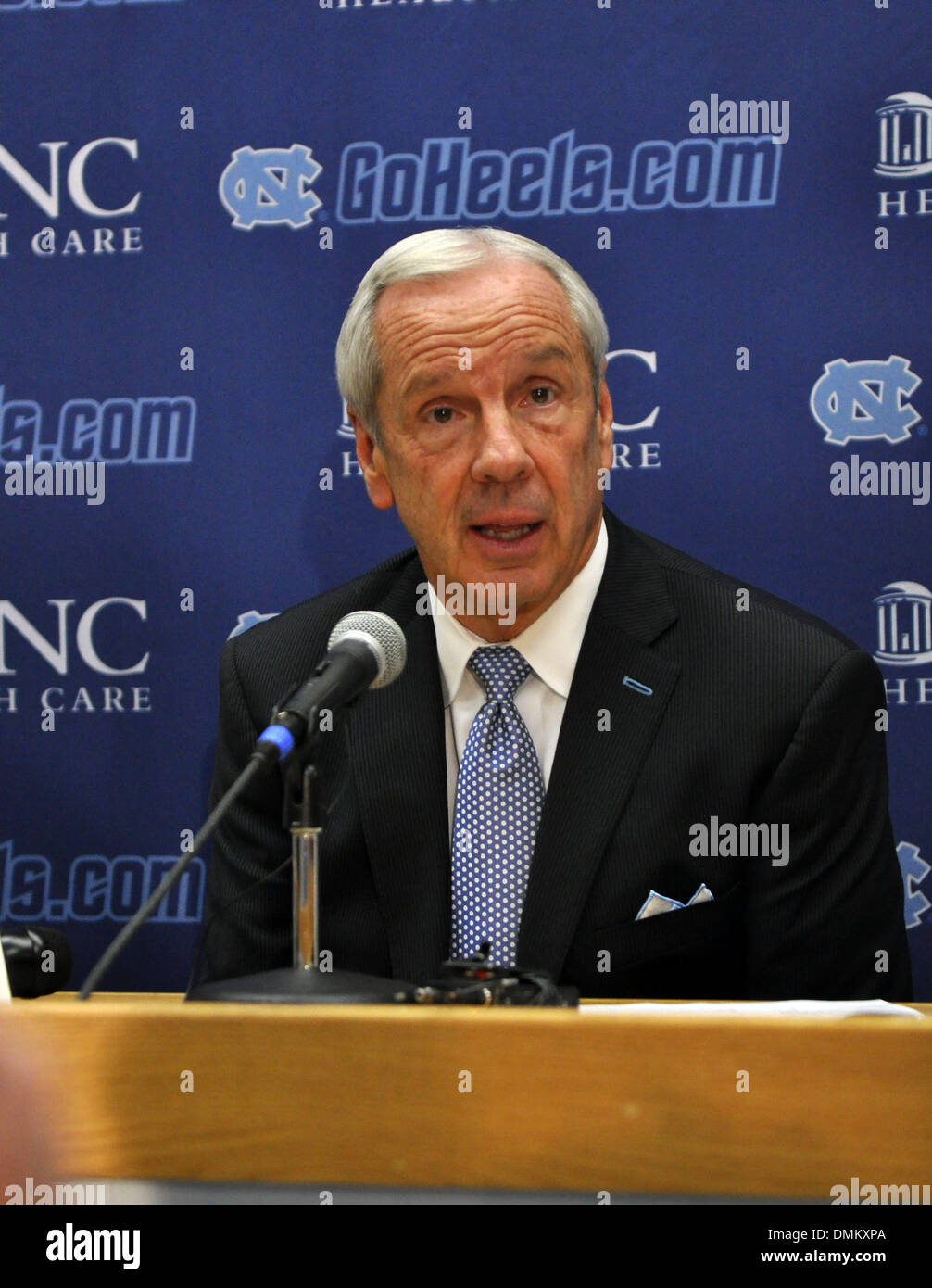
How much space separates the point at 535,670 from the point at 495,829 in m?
0.27

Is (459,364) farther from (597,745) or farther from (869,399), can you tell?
(869,399)

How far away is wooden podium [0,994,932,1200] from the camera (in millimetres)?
1083

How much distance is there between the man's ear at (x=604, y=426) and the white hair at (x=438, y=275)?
0.16 feet

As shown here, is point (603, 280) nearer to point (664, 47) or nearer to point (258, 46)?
point (664, 47)

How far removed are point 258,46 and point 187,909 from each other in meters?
1.76

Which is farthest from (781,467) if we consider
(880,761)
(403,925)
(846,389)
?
(403,925)

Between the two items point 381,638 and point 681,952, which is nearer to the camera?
point 381,638

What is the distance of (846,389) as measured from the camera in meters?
2.77

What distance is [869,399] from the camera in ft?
9.07

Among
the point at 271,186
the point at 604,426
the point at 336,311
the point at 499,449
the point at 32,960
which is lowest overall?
the point at 32,960

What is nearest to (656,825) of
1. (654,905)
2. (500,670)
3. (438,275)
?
(654,905)

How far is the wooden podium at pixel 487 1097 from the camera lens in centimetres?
108

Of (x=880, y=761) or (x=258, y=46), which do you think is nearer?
(x=880, y=761)

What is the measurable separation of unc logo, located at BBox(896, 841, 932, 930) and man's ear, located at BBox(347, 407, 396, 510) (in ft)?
3.93
